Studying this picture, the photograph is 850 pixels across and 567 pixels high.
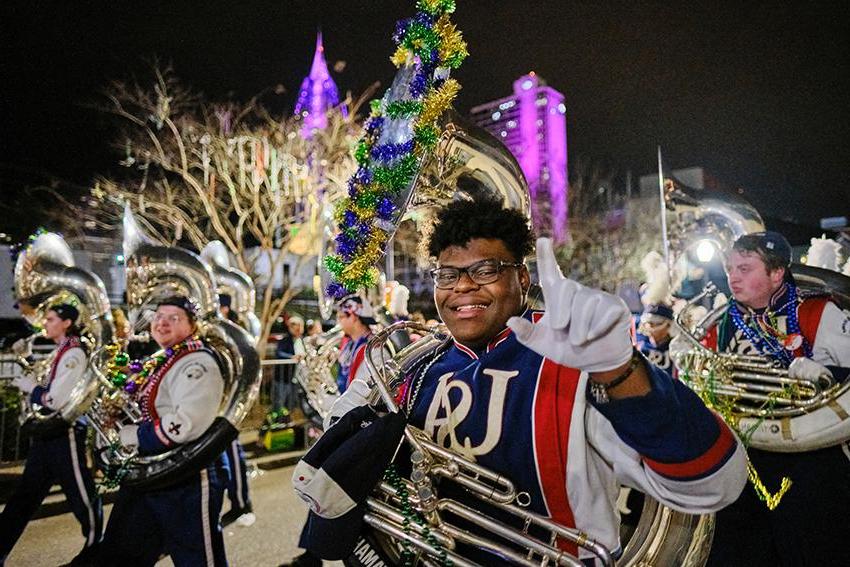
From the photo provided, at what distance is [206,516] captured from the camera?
3561 mm

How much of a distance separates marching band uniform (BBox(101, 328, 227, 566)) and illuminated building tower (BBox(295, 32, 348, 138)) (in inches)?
469

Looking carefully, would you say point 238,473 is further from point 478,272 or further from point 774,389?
point 774,389

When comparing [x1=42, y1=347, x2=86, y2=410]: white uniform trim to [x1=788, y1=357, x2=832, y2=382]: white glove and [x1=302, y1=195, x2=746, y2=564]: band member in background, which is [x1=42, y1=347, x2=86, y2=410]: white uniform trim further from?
[x1=788, y1=357, x2=832, y2=382]: white glove

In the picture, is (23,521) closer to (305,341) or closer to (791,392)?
(305,341)

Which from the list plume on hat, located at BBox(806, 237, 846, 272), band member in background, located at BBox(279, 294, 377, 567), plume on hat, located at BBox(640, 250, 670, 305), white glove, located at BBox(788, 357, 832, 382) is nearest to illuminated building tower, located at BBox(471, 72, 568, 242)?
plume on hat, located at BBox(640, 250, 670, 305)

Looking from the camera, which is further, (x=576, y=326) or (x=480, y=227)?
(x=480, y=227)

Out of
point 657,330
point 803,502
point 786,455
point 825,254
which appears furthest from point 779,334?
point 825,254

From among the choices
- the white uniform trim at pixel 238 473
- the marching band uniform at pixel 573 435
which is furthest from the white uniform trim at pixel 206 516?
the marching band uniform at pixel 573 435

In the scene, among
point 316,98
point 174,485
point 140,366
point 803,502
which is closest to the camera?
point 803,502

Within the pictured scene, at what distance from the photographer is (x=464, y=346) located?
2035mm

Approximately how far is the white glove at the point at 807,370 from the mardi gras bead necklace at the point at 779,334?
0.16m

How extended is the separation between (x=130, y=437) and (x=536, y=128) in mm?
40108

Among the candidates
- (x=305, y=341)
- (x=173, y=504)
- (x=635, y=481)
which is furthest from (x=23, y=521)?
(x=635, y=481)

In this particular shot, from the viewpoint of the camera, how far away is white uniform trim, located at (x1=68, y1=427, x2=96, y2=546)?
4887 mm
